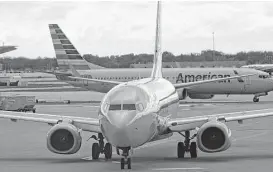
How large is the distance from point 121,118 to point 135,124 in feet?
1.47

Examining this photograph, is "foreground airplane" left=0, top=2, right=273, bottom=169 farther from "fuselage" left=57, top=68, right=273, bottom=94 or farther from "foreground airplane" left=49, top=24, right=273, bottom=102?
"foreground airplane" left=49, top=24, right=273, bottom=102

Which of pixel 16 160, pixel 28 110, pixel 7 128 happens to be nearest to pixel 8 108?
pixel 28 110

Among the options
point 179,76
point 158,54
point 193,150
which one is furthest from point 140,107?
point 179,76

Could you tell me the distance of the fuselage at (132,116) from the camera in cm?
1947

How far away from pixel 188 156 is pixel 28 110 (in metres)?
29.4

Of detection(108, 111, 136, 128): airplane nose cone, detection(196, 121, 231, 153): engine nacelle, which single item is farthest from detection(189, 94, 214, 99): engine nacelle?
detection(108, 111, 136, 128): airplane nose cone

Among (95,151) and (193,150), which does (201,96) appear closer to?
(193,150)

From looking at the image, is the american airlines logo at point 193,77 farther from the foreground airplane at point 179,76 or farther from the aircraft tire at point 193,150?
the aircraft tire at point 193,150

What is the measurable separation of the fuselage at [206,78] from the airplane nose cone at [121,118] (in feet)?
146

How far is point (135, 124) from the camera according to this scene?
19625 mm

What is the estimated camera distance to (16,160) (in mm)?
24172

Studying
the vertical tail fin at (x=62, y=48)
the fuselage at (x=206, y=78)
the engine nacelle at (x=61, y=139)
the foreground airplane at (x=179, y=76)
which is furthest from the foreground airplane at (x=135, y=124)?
the vertical tail fin at (x=62, y=48)

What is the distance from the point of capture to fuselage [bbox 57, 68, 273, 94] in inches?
2534

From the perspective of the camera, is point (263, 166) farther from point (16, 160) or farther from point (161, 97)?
point (16, 160)
